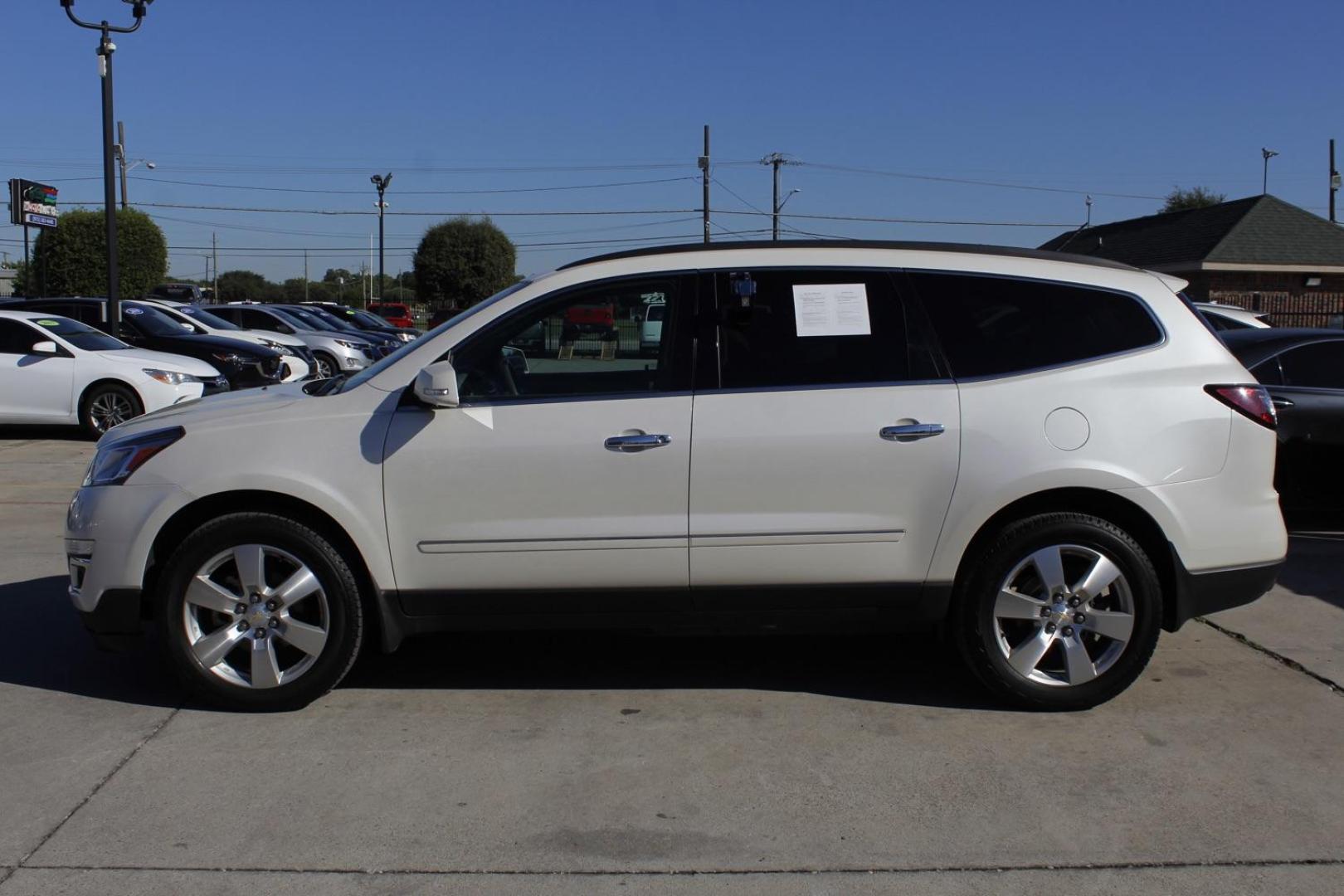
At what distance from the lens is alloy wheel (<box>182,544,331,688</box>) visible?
459 cm

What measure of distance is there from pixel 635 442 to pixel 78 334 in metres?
11.6

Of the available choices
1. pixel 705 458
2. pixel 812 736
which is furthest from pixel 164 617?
pixel 812 736

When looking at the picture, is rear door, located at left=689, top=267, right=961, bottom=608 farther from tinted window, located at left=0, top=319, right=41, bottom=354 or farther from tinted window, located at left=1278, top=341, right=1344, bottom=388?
tinted window, located at left=0, top=319, right=41, bottom=354

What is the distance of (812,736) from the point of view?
4484 mm

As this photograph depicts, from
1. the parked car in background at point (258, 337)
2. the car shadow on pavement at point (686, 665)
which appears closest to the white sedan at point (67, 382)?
the parked car in background at point (258, 337)

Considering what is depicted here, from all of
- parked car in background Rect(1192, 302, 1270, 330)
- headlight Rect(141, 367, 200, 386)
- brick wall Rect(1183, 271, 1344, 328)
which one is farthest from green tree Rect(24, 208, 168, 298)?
parked car in background Rect(1192, 302, 1270, 330)

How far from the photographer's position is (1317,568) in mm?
7293

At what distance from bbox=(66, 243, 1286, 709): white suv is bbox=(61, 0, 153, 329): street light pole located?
13560mm

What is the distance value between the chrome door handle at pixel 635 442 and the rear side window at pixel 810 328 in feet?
1.14

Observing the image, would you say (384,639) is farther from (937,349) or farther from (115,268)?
(115,268)

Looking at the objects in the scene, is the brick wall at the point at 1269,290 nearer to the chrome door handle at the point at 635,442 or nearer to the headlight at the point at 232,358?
the headlight at the point at 232,358

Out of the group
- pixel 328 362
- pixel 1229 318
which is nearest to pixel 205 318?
pixel 328 362

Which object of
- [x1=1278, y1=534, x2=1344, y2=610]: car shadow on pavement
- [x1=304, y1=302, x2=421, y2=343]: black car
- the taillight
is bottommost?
[x1=1278, y1=534, x2=1344, y2=610]: car shadow on pavement

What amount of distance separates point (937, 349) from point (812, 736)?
61.7 inches
